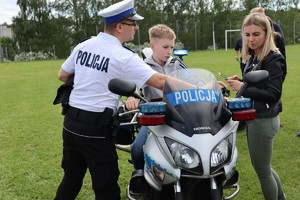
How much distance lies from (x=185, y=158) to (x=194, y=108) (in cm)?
33

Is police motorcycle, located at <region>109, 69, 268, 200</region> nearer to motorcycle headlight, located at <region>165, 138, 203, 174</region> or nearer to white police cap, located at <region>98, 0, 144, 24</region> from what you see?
motorcycle headlight, located at <region>165, 138, 203, 174</region>

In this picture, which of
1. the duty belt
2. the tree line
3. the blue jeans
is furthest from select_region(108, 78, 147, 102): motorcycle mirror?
the tree line

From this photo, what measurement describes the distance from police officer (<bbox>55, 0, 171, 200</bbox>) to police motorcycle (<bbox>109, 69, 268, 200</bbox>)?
1.41 ft

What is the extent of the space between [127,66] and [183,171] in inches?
37.3

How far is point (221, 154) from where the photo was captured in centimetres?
250

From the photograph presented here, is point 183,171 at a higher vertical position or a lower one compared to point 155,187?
higher

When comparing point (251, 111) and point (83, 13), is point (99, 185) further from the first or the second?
point (83, 13)

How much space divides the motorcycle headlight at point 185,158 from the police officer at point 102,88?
2.20 feet

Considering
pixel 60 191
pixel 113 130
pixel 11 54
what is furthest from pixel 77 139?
pixel 11 54

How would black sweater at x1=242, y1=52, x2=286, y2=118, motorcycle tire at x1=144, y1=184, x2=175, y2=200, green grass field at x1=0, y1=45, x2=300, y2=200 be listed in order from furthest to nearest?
green grass field at x1=0, y1=45, x2=300, y2=200 → black sweater at x1=242, y1=52, x2=286, y2=118 → motorcycle tire at x1=144, y1=184, x2=175, y2=200

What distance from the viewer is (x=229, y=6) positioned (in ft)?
177

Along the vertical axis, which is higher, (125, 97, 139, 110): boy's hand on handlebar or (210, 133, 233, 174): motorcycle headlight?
(125, 97, 139, 110): boy's hand on handlebar

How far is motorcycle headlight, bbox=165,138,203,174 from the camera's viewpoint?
7.95 feet

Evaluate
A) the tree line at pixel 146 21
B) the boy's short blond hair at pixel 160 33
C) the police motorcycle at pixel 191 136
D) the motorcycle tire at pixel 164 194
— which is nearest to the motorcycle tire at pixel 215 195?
the police motorcycle at pixel 191 136
